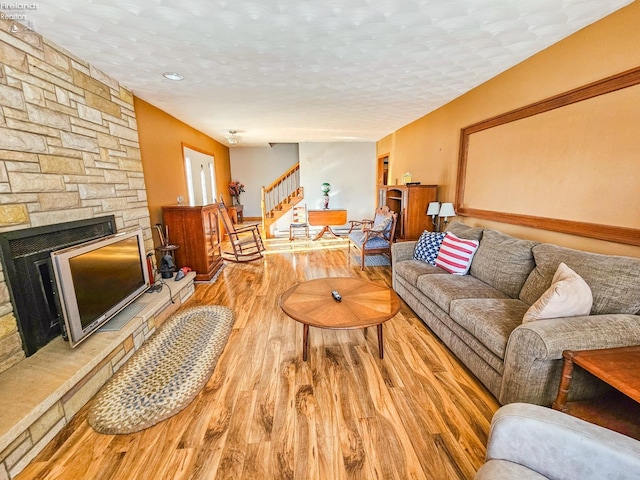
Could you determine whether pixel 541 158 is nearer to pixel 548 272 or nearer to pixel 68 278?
pixel 548 272

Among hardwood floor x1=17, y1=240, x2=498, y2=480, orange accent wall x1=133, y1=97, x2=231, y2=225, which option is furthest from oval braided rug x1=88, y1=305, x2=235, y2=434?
orange accent wall x1=133, y1=97, x2=231, y2=225

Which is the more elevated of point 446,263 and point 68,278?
point 68,278

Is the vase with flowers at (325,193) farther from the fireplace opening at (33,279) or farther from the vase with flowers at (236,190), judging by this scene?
the fireplace opening at (33,279)

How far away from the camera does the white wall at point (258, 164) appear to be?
8.72 metres

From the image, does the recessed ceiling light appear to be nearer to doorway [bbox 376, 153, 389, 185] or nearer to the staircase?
the staircase

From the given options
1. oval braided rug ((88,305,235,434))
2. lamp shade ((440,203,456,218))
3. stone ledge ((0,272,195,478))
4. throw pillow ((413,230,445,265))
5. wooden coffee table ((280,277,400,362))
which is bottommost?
oval braided rug ((88,305,235,434))

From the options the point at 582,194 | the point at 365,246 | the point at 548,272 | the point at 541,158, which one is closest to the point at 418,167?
the point at 365,246

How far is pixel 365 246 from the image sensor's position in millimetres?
4336

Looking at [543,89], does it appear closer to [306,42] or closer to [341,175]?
[306,42]

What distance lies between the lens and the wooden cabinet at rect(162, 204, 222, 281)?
3744 millimetres

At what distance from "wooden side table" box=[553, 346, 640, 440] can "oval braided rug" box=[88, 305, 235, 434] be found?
2134 millimetres

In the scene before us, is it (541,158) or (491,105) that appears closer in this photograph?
(541,158)

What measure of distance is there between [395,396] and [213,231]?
3.61 meters

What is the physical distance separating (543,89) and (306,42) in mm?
2016
